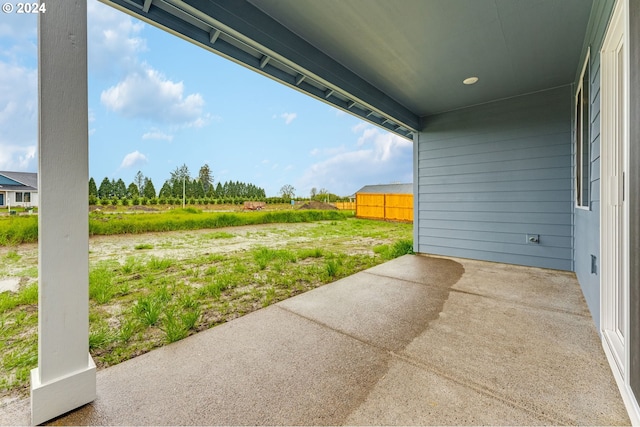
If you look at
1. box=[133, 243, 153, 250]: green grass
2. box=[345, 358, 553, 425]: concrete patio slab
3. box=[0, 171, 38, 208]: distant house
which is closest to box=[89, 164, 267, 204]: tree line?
box=[0, 171, 38, 208]: distant house

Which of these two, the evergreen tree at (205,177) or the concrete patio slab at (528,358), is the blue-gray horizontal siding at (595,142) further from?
the evergreen tree at (205,177)


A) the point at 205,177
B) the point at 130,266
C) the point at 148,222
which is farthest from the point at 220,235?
the point at 130,266

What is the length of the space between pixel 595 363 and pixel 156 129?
545 centimetres

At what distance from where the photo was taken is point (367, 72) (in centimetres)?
337

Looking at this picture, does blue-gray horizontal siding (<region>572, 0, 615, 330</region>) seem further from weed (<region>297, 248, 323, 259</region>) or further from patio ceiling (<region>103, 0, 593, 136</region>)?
weed (<region>297, 248, 323, 259</region>)

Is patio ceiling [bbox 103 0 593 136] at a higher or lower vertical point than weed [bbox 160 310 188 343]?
higher

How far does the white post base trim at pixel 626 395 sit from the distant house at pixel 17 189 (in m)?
2.95

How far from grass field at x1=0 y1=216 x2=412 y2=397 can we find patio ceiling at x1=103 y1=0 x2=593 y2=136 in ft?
7.07

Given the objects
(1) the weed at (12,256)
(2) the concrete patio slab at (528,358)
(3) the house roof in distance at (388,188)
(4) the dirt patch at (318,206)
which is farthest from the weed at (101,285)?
(3) the house roof in distance at (388,188)

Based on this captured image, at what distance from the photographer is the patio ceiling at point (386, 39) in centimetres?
219

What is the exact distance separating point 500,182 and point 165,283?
4898 mm

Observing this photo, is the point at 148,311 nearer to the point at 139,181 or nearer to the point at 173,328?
the point at 173,328

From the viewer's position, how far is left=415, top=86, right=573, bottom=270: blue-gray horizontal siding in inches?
148

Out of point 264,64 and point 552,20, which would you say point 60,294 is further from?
point 552,20
